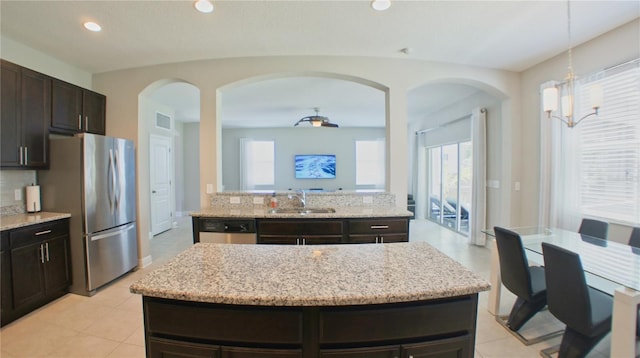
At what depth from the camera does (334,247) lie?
1.61 metres

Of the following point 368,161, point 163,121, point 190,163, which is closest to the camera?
point 163,121

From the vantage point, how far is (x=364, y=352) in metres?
1.01

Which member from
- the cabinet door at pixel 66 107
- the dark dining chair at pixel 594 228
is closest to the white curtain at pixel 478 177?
the dark dining chair at pixel 594 228

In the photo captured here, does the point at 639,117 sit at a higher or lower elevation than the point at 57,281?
higher

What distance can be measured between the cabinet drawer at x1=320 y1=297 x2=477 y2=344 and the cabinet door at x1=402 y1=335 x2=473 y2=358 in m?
0.04

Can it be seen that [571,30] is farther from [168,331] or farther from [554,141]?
[168,331]

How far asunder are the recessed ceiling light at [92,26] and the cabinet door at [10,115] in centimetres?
79

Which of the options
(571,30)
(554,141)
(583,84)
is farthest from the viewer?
(554,141)

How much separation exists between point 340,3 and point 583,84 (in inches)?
109

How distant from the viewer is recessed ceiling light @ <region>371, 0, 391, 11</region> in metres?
2.03

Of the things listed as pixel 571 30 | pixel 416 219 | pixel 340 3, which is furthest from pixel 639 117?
pixel 416 219

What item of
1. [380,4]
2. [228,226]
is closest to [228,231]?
[228,226]

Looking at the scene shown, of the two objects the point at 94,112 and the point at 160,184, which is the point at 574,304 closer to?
the point at 94,112

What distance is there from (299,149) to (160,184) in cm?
375
